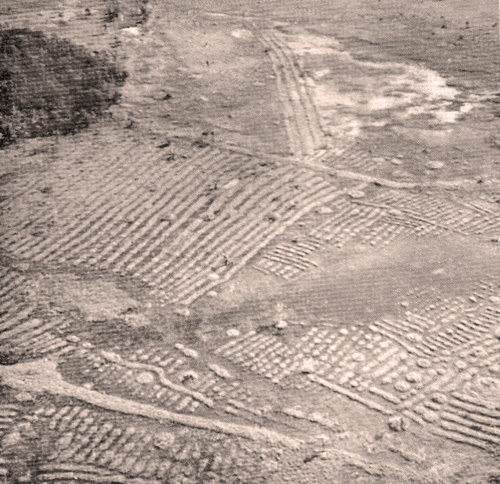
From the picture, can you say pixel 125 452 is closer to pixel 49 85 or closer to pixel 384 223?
pixel 384 223

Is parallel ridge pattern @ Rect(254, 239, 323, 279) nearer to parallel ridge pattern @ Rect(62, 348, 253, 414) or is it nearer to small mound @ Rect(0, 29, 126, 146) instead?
parallel ridge pattern @ Rect(62, 348, 253, 414)

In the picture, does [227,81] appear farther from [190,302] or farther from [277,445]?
[277,445]

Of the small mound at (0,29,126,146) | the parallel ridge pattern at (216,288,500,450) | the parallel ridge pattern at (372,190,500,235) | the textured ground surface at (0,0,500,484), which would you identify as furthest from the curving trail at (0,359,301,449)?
the small mound at (0,29,126,146)

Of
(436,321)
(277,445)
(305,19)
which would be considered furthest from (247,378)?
(305,19)

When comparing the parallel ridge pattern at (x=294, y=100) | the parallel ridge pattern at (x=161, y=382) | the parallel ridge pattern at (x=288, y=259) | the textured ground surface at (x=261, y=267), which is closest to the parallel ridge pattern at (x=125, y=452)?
the textured ground surface at (x=261, y=267)

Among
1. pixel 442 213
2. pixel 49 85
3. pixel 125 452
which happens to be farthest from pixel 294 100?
pixel 125 452

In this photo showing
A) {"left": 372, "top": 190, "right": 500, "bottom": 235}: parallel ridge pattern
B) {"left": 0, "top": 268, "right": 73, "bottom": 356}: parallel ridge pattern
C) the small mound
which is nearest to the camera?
{"left": 0, "top": 268, "right": 73, "bottom": 356}: parallel ridge pattern
